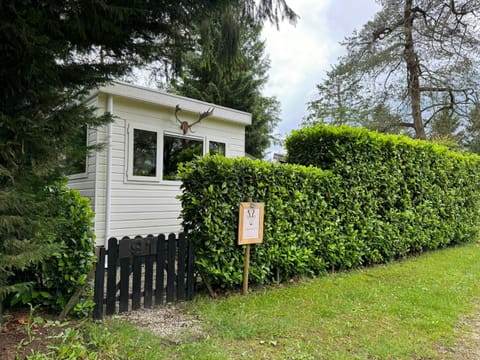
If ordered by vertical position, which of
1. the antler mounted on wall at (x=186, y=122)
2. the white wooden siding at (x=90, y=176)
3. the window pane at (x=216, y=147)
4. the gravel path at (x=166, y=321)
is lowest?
the gravel path at (x=166, y=321)

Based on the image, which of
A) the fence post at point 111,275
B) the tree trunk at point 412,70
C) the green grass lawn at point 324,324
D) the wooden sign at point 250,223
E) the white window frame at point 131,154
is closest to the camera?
the green grass lawn at point 324,324

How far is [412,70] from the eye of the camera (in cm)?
1251

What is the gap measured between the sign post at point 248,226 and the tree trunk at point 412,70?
1130cm

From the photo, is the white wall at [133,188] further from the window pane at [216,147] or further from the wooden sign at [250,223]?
the wooden sign at [250,223]

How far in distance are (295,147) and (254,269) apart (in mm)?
2397

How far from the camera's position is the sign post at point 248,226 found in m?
3.67

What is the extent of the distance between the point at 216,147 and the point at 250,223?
338cm

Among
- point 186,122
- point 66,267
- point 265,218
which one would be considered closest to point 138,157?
point 186,122

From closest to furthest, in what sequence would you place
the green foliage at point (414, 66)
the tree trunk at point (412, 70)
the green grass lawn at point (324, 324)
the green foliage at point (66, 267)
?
the green grass lawn at point (324, 324), the green foliage at point (66, 267), the green foliage at point (414, 66), the tree trunk at point (412, 70)

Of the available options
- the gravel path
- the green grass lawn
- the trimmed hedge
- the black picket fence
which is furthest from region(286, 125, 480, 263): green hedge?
the gravel path

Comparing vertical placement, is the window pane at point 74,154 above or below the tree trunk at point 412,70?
below

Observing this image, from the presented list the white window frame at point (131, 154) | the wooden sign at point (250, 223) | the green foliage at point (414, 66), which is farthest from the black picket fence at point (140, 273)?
the green foliage at point (414, 66)

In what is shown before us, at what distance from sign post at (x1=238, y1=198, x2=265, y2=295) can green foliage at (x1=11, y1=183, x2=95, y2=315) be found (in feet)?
5.21

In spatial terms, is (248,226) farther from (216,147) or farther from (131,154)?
(216,147)
